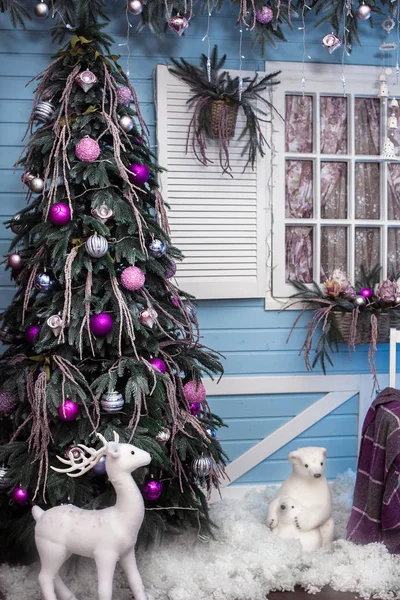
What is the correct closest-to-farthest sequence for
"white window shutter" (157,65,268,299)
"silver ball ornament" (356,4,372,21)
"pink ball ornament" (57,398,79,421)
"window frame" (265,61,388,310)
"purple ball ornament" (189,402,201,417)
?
1. "pink ball ornament" (57,398,79,421)
2. "purple ball ornament" (189,402,201,417)
3. "silver ball ornament" (356,4,372,21)
4. "white window shutter" (157,65,268,299)
5. "window frame" (265,61,388,310)

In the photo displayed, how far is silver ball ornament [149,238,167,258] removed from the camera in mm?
2547

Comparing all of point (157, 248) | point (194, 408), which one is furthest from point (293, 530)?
point (157, 248)

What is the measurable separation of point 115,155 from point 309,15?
1429 mm

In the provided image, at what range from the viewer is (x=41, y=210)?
2.54m

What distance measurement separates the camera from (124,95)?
2.59 metres

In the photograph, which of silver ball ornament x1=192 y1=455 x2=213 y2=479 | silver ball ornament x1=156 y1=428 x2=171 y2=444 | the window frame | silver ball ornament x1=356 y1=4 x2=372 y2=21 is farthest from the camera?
the window frame

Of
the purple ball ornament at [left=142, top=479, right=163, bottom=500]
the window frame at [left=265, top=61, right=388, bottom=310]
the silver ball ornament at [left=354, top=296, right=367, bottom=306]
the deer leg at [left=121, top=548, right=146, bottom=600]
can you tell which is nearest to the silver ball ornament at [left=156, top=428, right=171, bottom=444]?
the purple ball ornament at [left=142, top=479, right=163, bottom=500]

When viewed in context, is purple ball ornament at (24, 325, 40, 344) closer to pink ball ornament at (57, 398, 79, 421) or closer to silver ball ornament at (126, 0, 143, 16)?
pink ball ornament at (57, 398, 79, 421)

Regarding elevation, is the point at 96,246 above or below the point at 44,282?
above

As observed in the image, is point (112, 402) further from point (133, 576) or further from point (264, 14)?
point (264, 14)

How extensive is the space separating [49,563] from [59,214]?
1150 millimetres

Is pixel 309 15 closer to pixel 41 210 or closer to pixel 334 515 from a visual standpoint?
pixel 41 210

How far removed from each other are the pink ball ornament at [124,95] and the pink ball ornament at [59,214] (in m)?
0.47

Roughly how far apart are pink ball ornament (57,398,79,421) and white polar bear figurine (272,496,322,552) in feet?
3.17
